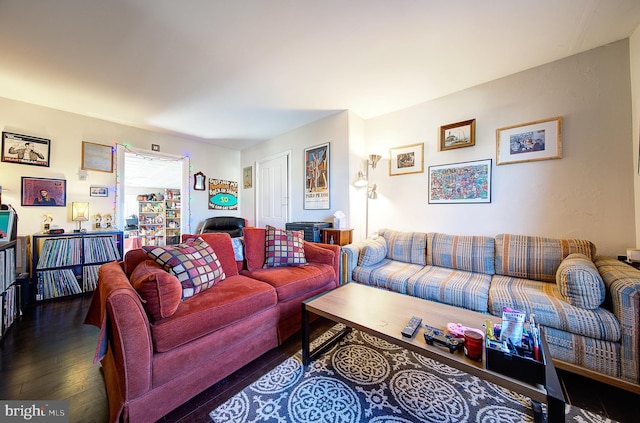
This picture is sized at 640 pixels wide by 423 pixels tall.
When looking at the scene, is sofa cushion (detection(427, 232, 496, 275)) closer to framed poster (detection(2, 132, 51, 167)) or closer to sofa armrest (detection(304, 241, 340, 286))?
sofa armrest (detection(304, 241, 340, 286))

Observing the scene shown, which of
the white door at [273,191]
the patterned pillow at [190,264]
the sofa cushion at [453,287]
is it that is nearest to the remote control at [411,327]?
the sofa cushion at [453,287]

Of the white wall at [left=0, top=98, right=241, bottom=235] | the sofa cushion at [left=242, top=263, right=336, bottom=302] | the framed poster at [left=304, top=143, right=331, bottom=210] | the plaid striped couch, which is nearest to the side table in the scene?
the plaid striped couch

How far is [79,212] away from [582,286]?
5.42 m

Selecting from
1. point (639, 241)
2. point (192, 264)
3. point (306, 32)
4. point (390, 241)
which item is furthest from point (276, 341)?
point (639, 241)

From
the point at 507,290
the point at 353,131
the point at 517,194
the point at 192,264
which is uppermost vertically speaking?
the point at 353,131

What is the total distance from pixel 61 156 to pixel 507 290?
5422 mm

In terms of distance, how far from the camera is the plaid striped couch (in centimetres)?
137

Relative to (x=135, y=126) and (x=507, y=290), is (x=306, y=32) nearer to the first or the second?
(x=507, y=290)

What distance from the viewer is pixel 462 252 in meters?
2.46

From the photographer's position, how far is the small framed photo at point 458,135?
2.63 m

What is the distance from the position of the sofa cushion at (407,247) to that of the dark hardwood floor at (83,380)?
1376 millimetres

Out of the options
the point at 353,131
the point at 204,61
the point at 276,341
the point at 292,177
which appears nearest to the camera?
the point at 276,341

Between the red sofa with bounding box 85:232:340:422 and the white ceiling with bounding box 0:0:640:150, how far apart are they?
1740 mm

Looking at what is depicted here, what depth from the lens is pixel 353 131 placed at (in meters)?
3.29
